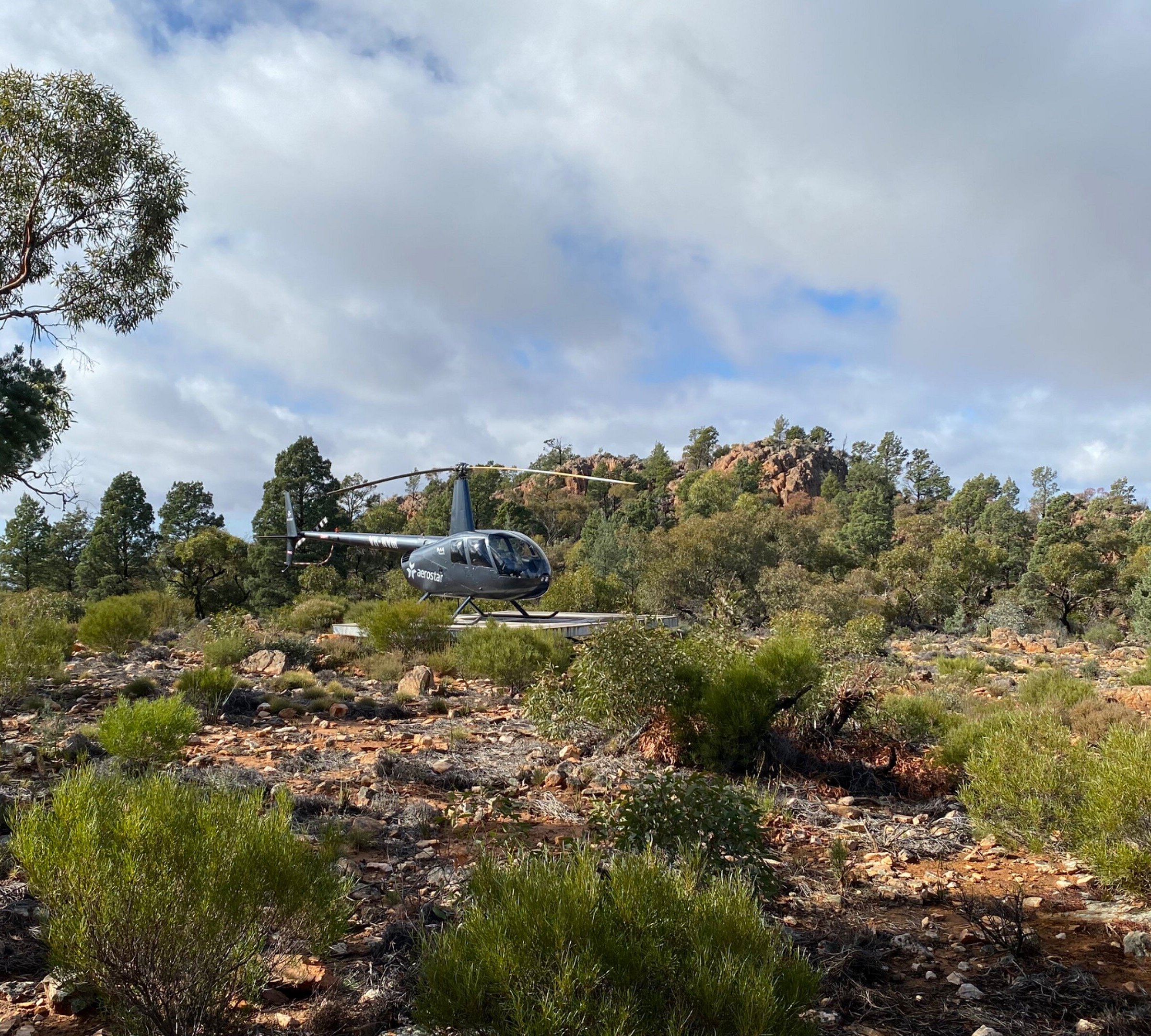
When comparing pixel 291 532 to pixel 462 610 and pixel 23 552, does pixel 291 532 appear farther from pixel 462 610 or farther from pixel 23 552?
pixel 23 552

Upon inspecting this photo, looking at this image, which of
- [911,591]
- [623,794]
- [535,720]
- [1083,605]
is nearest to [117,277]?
[535,720]

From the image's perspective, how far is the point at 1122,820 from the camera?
487 centimetres

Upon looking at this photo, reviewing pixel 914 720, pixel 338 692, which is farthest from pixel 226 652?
pixel 914 720

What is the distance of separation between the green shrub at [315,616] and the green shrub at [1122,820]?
2136 centimetres

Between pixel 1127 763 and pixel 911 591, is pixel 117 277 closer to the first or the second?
pixel 1127 763

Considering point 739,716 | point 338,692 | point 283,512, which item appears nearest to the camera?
point 739,716

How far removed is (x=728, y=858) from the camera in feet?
Answer: 15.3

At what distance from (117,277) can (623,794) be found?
39.8ft

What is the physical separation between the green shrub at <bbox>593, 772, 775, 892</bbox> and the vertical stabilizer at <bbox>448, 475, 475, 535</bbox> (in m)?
15.1

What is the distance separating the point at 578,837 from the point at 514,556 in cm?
1245

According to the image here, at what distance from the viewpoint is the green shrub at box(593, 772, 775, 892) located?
436 cm

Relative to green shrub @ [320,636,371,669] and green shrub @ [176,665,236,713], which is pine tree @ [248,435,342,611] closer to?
green shrub @ [320,636,371,669]

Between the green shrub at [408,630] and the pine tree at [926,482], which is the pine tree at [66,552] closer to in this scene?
the green shrub at [408,630]

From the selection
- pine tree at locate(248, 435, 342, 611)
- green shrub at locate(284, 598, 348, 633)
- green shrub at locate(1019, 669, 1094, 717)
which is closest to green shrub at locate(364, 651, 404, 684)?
green shrub at locate(284, 598, 348, 633)
